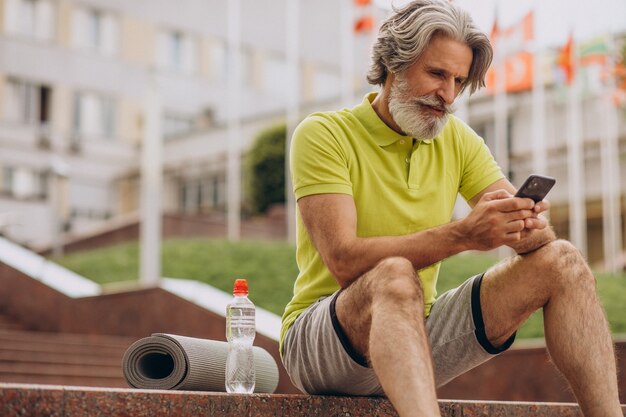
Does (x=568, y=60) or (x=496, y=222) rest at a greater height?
(x=568, y=60)

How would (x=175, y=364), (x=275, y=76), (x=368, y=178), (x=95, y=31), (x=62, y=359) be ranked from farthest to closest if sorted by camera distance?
(x=275, y=76), (x=95, y=31), (x=62, y=359), (x=368, y=178), (x=175, y=364)

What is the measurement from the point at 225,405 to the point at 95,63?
26478 mm

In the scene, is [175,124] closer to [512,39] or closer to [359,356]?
[512,39]

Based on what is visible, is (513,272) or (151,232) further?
(151,232)

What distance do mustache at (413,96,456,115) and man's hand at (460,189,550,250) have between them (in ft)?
1.71

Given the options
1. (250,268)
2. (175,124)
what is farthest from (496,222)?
(175,124)

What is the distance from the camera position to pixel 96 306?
31.4 ft

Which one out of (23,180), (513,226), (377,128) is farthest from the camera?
(23,180)

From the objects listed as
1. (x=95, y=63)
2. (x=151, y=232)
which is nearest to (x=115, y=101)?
(x=95, y=63)

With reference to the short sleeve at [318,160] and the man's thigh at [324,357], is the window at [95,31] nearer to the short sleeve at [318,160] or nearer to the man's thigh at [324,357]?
the short sleeve at [318,160]

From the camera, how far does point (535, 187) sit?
334 cm

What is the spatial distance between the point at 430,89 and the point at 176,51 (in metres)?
27.4

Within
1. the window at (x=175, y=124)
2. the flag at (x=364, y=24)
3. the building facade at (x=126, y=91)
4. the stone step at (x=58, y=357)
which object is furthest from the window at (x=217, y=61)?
the stone step at (x=58, y=357)

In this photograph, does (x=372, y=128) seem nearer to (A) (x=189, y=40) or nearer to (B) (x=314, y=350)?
(B) (x=314, y=350)
